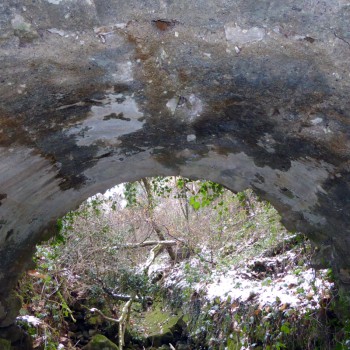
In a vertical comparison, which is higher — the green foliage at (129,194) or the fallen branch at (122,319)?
the green foliage at (129,194)

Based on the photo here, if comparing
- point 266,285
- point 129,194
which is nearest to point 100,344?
point 129,194

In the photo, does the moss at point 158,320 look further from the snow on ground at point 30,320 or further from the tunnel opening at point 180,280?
the snow on ground at point 30,320

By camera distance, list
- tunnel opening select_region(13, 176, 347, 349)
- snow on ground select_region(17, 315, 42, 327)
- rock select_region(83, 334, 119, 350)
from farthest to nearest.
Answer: rock select_region(83, 334, 119, 350)
snow on ground select_region(17, 315, 42, 327)
tunnel opening select_region(13, 176, 347, 349)

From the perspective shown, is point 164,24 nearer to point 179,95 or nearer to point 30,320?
point 179,95

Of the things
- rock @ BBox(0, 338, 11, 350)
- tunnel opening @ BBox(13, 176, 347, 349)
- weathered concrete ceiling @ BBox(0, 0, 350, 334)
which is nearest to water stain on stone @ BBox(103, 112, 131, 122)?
weathered concrete ceiling @ BBox(0, 0, 350, 334)

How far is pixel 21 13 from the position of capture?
2.29 metres

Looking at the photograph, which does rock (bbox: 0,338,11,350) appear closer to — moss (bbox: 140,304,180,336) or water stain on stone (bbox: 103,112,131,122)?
water stain on stone (bbox: 103,112,131,122)

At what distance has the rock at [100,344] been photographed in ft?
27.7

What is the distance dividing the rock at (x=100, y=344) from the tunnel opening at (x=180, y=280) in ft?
0.15

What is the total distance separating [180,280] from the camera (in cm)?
987

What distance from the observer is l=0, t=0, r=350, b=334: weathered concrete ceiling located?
7.86 ft

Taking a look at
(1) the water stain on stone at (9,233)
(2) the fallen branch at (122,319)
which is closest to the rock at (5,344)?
(1) the water stain on stone at (9,233)

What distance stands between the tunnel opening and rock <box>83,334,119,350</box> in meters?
0.05

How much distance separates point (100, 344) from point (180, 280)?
6.69 ft
